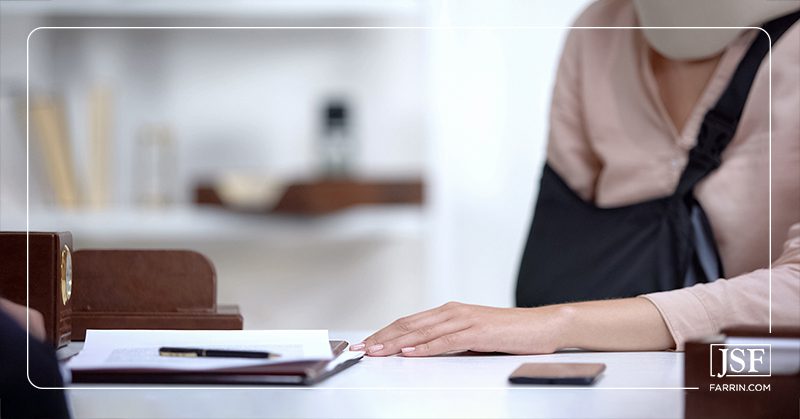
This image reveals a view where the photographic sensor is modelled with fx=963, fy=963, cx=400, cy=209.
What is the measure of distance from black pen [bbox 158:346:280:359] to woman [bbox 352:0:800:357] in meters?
0.14

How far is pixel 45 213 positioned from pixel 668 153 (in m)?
0.61

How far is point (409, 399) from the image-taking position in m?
0.66

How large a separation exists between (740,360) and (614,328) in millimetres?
107

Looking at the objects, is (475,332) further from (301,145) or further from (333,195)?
(301,145)

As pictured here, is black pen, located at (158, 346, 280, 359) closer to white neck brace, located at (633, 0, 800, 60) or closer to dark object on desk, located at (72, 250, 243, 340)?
dark object on desk, located at (72, 250, 243, 340)

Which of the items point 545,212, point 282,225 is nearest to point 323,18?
point 282,225

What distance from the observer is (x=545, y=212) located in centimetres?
115

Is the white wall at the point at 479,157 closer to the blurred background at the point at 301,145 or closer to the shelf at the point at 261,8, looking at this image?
the blurred background at the point at 301,145

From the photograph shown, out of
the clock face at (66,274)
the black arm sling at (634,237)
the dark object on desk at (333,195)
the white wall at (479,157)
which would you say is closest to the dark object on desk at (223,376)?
the clock face at (66,274)

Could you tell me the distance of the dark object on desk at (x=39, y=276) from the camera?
0.74m

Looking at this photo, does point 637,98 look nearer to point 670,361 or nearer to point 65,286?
point 670,361

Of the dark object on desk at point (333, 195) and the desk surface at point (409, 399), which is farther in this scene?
the dark object on desk at point (333, 195)

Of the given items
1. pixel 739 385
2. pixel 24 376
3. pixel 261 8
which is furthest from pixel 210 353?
pixel 261 8

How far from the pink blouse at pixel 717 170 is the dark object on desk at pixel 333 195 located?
38.1 inches
